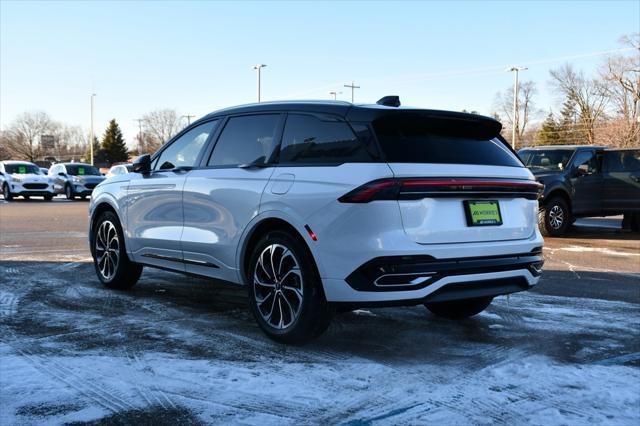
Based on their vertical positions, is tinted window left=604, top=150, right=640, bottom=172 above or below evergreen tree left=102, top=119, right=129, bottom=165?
below

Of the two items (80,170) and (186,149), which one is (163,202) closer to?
(186,149)

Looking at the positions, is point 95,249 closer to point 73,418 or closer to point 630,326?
point 73,418

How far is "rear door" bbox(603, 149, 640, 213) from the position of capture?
45.0 feet

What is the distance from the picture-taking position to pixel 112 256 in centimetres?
668

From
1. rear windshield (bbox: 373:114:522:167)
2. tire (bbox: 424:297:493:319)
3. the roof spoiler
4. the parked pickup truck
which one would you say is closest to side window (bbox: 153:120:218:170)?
the roof spoiler

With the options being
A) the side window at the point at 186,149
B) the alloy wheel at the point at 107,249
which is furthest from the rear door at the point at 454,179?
the alloy wheel at the point at 107,249

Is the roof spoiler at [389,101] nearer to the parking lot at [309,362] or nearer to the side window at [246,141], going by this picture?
the side window at [246,141]

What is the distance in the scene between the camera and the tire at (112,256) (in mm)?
6526

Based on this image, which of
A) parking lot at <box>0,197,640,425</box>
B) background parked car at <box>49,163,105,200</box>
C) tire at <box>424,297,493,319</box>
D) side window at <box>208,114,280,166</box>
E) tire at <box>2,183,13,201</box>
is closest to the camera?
parking lot at <box>0,197,640,425</box>

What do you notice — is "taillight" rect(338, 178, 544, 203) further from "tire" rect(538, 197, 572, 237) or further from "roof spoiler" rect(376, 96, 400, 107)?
"tire" rect(538, 197, 572, 237)

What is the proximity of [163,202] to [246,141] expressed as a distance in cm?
116

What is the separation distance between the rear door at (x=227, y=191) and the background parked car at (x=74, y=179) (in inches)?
921

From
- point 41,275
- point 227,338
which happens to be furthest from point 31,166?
point 227,338

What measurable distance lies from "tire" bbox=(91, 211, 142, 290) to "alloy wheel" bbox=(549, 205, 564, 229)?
9148mm
